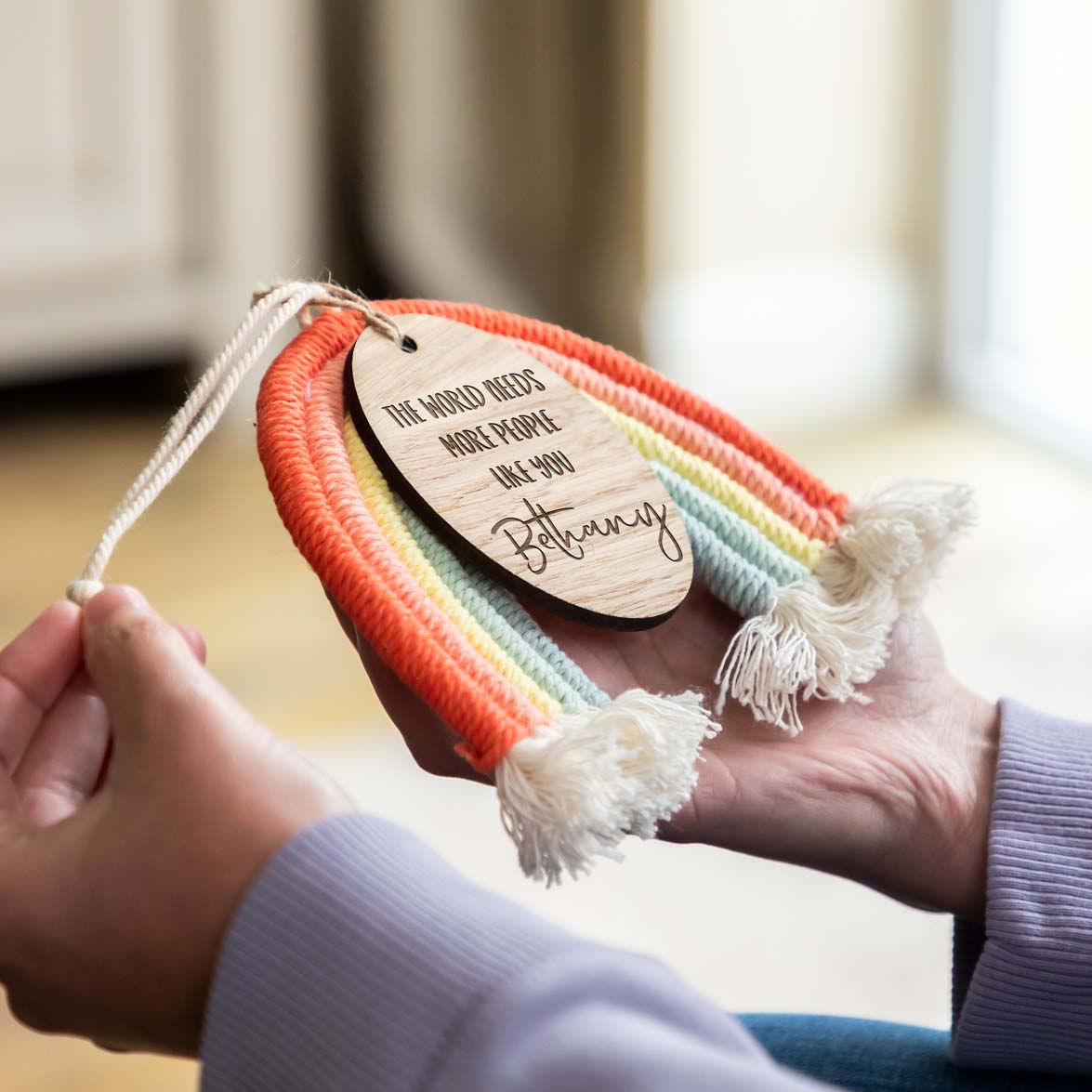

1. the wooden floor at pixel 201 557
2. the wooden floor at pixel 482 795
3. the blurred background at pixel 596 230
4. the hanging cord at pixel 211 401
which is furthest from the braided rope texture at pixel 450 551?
the blurred background at pixel 596 230

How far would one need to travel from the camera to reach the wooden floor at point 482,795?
3.86ft

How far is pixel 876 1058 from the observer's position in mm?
607

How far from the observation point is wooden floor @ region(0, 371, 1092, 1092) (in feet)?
3.86

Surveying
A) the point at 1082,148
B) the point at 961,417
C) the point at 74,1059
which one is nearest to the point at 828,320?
the point at 961,417

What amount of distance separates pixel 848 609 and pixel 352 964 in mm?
298

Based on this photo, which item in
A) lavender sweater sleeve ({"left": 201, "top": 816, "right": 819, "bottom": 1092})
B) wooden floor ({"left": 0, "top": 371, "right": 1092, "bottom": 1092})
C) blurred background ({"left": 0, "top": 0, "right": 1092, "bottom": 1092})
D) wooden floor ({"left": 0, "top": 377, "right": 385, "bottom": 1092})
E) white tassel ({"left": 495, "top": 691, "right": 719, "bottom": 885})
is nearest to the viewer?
lavender sweater sleeve ({"left": 201, "top": 816, "right": 819, "bottom": 1092})

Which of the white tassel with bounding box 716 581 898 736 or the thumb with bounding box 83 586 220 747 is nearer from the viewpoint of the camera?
the thumb with bounding box 83 586 220 747

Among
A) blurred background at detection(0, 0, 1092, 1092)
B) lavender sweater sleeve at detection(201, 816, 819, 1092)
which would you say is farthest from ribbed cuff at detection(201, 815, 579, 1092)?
blurred background at detection(0, 0, 1092, 1092)

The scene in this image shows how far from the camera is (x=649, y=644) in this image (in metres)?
0.60

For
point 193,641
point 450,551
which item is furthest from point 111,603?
point 450,551

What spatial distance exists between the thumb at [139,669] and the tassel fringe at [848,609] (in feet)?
0.74

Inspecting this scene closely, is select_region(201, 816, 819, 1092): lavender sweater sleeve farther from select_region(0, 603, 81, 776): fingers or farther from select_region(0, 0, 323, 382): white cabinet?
select_region(0, 0, 323, 382): white cabinet

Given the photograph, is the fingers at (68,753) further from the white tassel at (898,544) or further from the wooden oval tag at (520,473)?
the white tassel at (898,544)

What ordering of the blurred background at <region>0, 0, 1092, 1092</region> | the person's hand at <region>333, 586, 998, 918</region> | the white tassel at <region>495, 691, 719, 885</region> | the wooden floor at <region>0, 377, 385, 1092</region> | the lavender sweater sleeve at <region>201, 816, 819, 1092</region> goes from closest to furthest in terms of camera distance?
1. the lavender sweater sleeve at <region>201, 816, 819, 1092</region>
2. the white tassel at <region>495, 691, 719, 885</region>
3. the person's hand at <region>333, 586, 998, 918</region>
4. the wooden floor at <region>0, 377, 385, 1092</region>
5. the blurred background at <region>0, 0, 1092, 1092</region>
